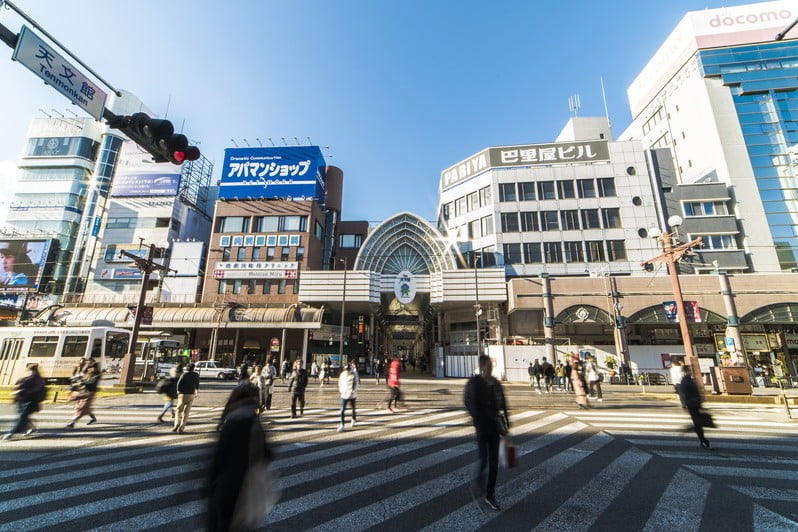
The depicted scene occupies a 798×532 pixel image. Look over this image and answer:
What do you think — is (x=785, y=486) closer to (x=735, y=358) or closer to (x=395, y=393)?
(x=395, y=393)

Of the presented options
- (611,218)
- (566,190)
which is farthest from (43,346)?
(611,218)

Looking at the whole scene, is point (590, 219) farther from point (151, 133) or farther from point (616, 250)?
point (151, 133)

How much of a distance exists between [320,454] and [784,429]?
12167 mm

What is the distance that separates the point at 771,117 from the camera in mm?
39531

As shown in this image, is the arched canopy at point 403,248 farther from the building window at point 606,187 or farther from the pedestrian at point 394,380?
the pedestrian at point 394,380

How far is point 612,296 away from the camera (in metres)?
28.7

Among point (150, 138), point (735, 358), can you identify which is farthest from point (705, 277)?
point (150, 138)

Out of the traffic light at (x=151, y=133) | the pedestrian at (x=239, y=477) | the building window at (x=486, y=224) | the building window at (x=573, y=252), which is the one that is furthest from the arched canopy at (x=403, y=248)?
the pedestrian at (x=239, y=477)

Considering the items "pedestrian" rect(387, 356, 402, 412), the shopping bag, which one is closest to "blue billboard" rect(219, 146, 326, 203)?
"pedestrian" rect(387, 356, 402, 412)

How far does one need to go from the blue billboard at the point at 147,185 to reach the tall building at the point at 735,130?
64.4 metres

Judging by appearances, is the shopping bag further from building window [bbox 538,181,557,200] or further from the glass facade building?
the glass facade building

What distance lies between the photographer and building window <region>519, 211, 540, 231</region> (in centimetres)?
3550

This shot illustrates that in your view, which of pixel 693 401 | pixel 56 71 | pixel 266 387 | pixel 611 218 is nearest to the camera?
pixel 56 71

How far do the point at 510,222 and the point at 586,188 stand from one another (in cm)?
890
